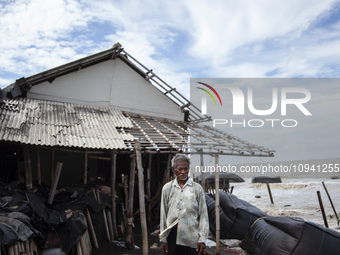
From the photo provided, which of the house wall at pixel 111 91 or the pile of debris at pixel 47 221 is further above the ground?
the house wall at pixel 111 91

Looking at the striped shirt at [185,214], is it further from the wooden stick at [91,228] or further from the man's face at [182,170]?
the wooden stick at [91,228]

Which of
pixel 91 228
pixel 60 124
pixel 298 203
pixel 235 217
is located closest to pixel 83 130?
pixel 60 124

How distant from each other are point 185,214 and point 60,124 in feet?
16.6

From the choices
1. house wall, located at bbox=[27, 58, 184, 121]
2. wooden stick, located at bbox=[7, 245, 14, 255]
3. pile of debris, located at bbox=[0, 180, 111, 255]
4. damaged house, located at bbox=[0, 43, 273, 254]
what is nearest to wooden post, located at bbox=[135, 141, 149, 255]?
damaged house, located at bbox=[0, 43, 273, 254]

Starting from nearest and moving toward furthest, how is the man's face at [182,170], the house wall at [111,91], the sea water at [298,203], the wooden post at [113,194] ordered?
1. the man's face at [182,170]
2. the wooden post at [113,194]
3. the house wall at [111,91]
4. the sea water at [298,203]

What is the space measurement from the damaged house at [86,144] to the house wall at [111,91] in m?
0.03

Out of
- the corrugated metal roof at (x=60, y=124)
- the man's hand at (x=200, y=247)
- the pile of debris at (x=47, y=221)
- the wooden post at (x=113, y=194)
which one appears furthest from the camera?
the wooden post at (x=113, y=194)

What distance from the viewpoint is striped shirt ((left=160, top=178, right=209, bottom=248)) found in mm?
3252

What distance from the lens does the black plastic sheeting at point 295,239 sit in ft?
18.1

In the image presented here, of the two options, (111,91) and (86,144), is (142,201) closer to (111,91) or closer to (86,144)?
(86,144)

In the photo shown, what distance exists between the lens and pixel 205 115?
37.9 feet

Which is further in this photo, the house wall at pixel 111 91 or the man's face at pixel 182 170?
the house wall at pixel 111 91

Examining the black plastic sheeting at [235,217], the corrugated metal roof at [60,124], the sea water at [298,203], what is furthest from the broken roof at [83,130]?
the sea water at [298,203]

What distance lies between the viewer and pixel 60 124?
734 cm
